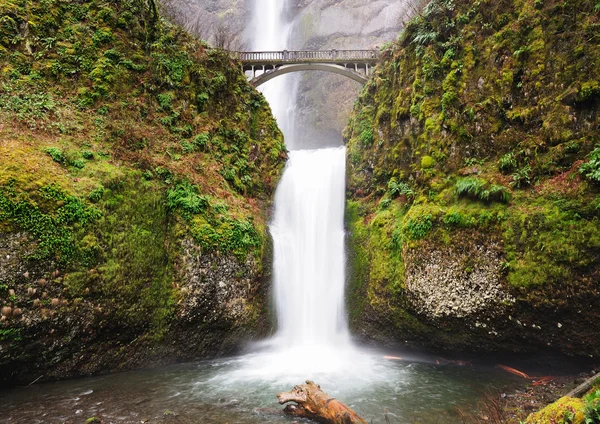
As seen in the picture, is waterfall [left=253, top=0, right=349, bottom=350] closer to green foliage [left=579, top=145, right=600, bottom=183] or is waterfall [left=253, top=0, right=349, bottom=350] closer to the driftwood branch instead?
the driftwood branch

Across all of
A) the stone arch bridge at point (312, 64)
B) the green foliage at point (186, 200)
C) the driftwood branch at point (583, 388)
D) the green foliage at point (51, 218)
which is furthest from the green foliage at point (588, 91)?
the stone arch bridge at point (312, 64)

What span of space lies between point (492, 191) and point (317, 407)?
6.67 meters

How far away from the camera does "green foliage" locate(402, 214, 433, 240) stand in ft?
30.3

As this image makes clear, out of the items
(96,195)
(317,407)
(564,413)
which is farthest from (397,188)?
(96,195)

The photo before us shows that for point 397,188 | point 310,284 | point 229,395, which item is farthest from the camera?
point 310,284

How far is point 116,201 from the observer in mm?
8734

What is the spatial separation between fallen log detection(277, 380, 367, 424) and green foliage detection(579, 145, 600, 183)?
6826 mm

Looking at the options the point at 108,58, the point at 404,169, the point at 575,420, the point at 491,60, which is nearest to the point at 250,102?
the point at 108,58

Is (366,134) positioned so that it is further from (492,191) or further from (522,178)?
(522,178)

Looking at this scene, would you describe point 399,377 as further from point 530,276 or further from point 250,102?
point 250,102

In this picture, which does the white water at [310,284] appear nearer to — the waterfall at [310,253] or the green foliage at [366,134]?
the waterfall at [310,253]

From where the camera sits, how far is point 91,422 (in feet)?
18.7

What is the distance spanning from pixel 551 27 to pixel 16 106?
14.4 meters

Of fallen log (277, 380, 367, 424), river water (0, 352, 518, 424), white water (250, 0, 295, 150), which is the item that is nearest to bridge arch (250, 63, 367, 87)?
white water (250, 0, 295, 150)
